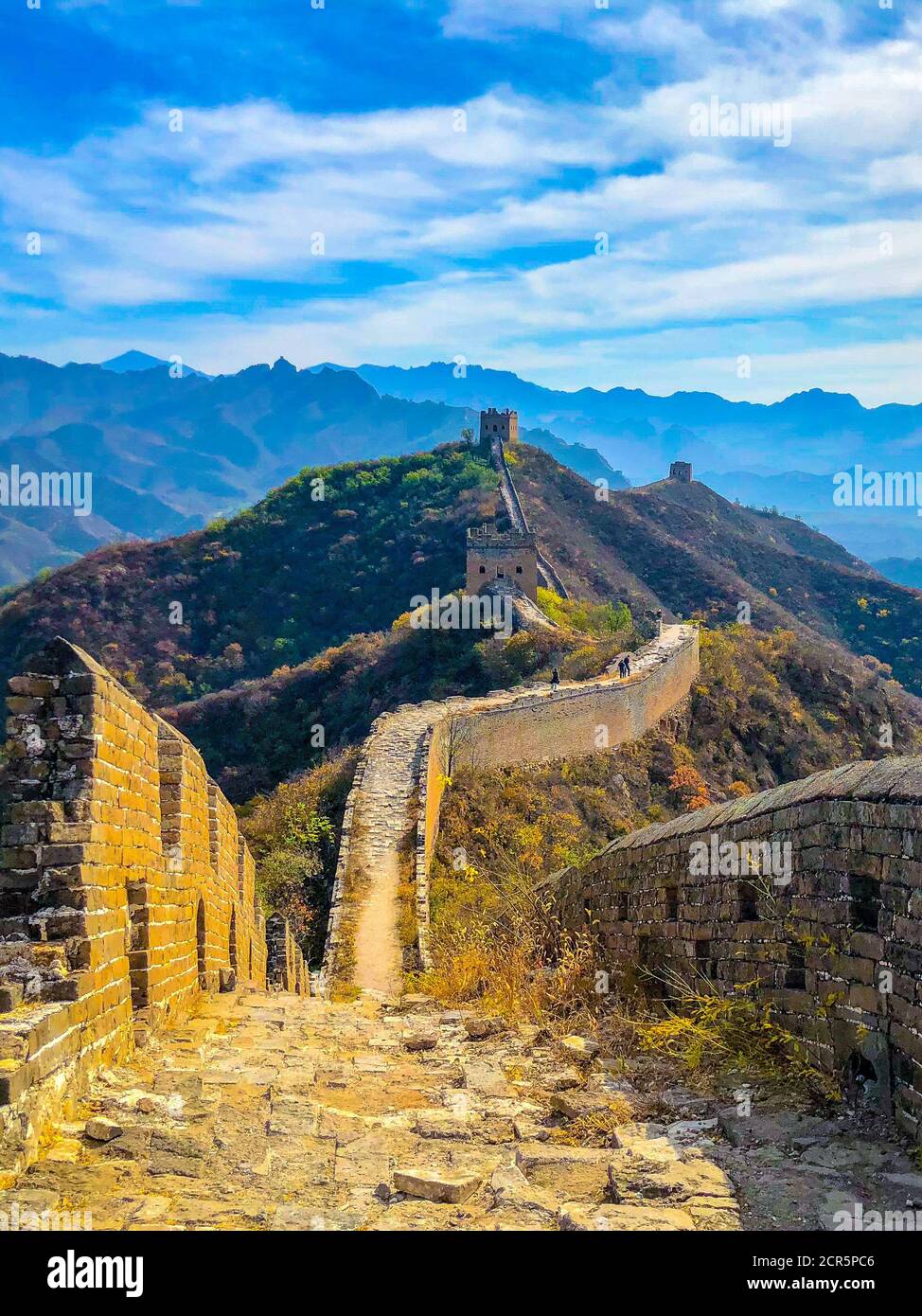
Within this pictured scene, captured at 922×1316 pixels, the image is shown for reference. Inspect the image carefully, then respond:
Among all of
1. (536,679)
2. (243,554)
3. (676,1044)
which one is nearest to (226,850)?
(676,1044)

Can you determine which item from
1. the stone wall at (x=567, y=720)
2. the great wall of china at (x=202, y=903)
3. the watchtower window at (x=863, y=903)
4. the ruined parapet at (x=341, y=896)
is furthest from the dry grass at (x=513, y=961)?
the stone wall at (x=567, y=720)

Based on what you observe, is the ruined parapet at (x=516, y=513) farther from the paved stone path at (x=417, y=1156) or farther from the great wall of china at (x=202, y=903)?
the paved stone path at (x=417, y=1156)

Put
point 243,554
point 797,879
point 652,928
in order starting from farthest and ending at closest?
point 243,554, point 652,928, point 797,879

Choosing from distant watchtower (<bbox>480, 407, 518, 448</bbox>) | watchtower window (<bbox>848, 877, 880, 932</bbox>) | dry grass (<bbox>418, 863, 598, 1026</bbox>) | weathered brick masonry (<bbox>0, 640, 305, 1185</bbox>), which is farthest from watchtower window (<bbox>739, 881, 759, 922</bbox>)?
distant watchtower (<bbox>480, 407, 518, 448</bbox>)

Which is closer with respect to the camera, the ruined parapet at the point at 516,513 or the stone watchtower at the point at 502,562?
the stone watchtower at the point at 502,562

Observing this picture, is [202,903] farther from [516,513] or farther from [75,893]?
[516,513]
